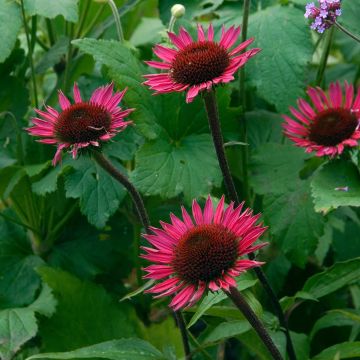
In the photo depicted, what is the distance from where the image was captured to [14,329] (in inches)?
48.2

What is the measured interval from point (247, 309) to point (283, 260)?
1.97ft

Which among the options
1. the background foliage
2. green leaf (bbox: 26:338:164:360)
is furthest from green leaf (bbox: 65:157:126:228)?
green leaf (bbox: 26:338:164:360)

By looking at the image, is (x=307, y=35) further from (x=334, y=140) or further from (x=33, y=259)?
(x=33, y=259)

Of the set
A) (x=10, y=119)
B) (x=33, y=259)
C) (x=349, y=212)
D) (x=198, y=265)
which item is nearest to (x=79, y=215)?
(x=33, y=259)

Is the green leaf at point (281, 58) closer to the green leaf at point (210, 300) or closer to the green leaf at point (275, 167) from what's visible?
the green leaf at point (275, 167)

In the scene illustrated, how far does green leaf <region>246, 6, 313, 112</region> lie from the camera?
128cm

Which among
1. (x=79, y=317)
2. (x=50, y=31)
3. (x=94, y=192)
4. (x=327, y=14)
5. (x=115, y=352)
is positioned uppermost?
(x=327, y=14)

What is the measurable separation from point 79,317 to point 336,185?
0.52m

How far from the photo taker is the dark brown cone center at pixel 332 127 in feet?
3.74

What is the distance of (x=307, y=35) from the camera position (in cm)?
131

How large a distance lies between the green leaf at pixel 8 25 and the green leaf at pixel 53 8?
0.18 feet

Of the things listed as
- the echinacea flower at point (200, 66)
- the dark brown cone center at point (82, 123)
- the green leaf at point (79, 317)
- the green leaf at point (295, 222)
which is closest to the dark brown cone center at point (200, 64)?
the echinacea flower at point (200, 66)

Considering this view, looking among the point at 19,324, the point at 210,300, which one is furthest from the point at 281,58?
the point at 19,324

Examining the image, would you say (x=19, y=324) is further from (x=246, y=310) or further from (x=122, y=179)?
(x=246, y=310)
